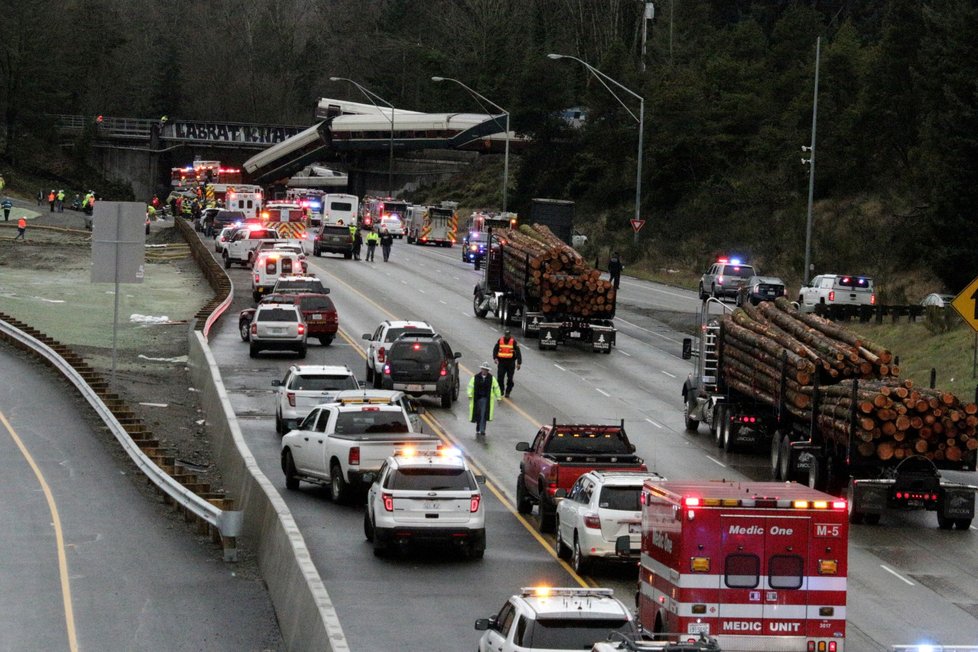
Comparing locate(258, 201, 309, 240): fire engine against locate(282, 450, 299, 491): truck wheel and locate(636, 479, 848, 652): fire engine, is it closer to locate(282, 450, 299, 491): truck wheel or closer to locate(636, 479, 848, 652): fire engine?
locate(282, 450, 299, 491): truck wheel

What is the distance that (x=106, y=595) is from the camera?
68.1 ft

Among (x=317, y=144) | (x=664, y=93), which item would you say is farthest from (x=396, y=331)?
(x=317, y=144)

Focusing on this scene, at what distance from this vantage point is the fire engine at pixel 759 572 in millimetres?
16016

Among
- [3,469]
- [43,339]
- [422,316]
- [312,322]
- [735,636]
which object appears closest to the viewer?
[735,636]

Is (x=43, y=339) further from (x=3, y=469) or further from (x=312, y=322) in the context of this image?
(x=3, y=469)

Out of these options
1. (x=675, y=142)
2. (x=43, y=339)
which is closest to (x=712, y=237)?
(x=675, y=142)

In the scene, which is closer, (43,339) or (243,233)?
(43,339)

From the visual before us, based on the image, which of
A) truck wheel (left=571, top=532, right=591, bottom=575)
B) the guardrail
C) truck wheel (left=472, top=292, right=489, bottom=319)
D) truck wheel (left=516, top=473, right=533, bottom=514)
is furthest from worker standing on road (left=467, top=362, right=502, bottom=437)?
truck wheel (left=472, top=292, right=489, bottom=319)

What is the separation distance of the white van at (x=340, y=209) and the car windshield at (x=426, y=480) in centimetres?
7619

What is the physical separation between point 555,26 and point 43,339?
109m

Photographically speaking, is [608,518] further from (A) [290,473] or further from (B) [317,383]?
(B) [317,383]

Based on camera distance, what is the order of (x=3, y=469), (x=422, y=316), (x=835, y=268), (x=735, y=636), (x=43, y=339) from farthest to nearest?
(x=835, y=268) → (x=422, y=316) → (x=43, y=339) → (x=3, y=469) → (x=735, y=636)

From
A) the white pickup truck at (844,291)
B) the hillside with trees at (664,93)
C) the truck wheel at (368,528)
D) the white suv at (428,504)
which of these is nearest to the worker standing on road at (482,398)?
the truck wheel at (368,528)

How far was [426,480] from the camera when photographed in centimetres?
2264
